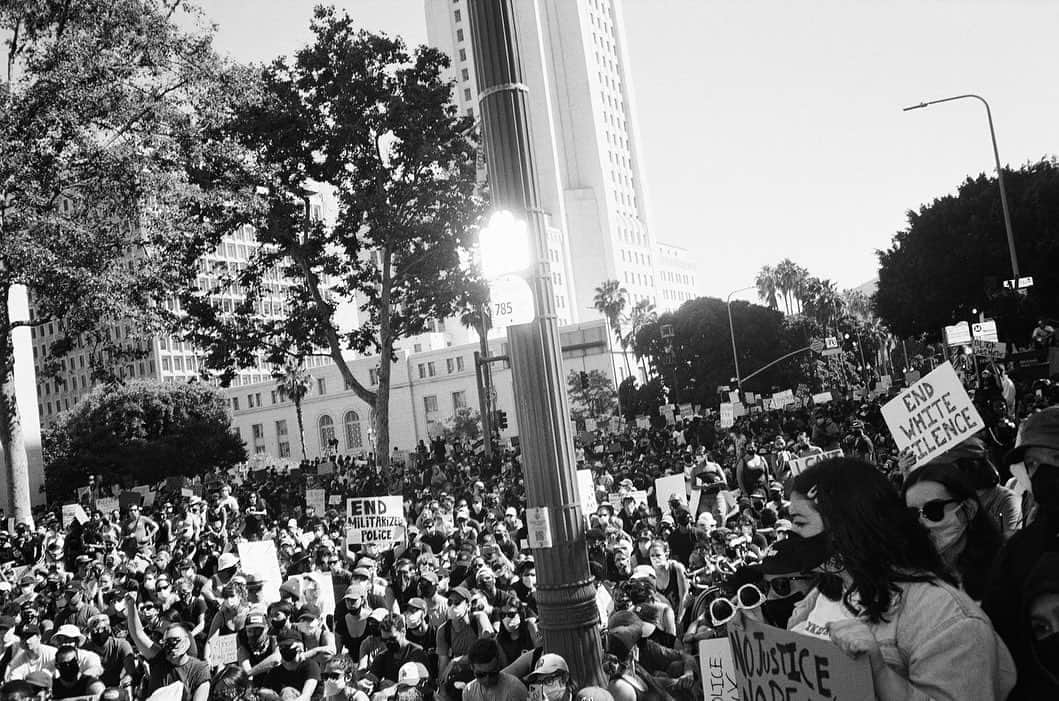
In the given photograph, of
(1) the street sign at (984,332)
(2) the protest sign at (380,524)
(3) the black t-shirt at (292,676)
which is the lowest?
(3) the black t-shirt at (292,676)

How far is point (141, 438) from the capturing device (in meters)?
79.0

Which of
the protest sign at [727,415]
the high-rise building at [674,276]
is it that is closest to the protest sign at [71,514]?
the protest sign at [727,415]

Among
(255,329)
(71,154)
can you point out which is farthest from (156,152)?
(255,329)

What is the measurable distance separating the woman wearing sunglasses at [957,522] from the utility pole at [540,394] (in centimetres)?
298

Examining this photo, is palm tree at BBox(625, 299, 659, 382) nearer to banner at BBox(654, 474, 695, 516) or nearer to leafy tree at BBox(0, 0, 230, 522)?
leafy tree at BBox(0, 0, 230, 522)

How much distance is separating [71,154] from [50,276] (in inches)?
113

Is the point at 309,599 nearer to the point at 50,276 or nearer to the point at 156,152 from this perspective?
the point at 50,276

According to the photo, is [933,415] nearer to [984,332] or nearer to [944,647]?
[944,647]

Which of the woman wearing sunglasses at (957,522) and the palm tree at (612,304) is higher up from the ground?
the palm tree at (612,304)

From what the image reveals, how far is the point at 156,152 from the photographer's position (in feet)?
80.0

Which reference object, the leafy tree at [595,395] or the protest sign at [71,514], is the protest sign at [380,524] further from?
the leafy tree at [595,395]

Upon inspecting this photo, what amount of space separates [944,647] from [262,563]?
410 inches

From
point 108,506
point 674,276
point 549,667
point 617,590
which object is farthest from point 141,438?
point 674,276

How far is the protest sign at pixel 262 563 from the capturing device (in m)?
11.6
